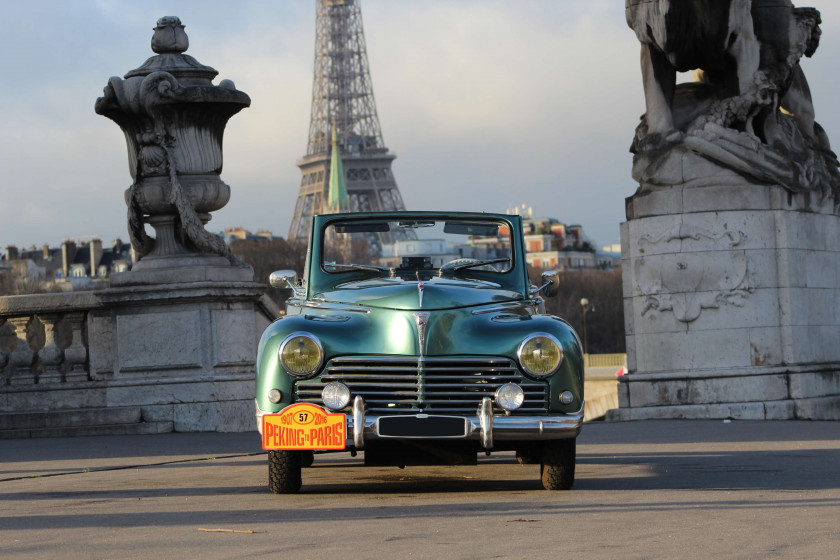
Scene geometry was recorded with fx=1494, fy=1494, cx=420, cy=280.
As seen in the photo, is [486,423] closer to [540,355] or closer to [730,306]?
[540,355]

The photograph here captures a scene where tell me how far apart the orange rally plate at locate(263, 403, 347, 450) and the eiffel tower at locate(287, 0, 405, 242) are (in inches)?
5347

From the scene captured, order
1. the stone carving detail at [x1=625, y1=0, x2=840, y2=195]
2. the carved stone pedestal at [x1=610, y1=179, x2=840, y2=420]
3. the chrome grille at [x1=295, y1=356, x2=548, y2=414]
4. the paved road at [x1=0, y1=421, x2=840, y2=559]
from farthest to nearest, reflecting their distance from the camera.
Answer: the stone carving detail at [x1=625, y1=0, x2=840, y2=195] → the carved stone pedestal at [x1=610, y1=179, x2=840, y2=420] → the chrome grille at [x1=295, y1=356, x2=548, y2=414] → the paved road at [x1=0, y1=421, x2=840, y2=559]

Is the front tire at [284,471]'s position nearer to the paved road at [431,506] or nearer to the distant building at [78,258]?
the paved road at [431,506]

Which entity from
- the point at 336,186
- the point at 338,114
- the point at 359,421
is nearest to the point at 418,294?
the point at 359,421

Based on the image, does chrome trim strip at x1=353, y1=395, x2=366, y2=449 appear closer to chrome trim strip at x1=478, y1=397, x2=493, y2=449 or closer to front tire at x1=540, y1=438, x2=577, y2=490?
chrome trim strip at x1=478, y1=397, x2=493, y2=449

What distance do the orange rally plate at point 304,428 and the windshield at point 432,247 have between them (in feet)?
5.09

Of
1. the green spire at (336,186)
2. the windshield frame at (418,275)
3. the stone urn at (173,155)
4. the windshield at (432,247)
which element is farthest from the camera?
the green spire at (336,186)

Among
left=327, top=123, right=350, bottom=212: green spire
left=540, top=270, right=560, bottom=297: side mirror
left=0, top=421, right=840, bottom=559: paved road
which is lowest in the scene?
left=0, top=421, right=840, bottom=559: paved road

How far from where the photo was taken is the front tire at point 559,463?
26.5 ft

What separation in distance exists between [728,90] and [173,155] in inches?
243

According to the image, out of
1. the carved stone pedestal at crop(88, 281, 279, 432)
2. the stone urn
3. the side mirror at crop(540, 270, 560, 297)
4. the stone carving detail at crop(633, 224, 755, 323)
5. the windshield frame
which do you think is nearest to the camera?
the windshield frame

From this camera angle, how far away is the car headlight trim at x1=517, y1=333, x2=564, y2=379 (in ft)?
25.6

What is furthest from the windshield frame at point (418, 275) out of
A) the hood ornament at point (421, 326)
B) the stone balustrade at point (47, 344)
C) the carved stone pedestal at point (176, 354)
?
the stone balustrade at point (47, 344)

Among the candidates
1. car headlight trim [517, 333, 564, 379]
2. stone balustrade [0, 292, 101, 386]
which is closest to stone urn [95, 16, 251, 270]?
stone balustrade [0, 292, 101, 386]
